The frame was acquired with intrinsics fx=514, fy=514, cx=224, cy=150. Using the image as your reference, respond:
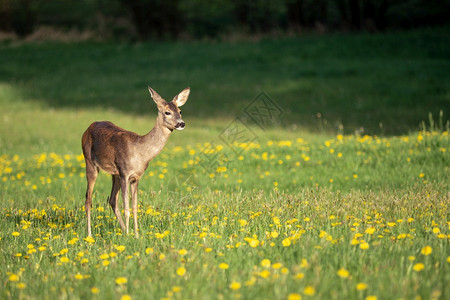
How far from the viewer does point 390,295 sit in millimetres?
3596

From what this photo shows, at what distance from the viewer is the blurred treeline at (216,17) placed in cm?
2802

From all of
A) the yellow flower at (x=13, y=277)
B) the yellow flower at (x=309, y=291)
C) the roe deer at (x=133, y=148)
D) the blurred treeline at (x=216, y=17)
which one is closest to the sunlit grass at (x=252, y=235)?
the yellow flower at (x=309, y=291)

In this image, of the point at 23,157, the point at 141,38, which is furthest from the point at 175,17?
the point at 23,157

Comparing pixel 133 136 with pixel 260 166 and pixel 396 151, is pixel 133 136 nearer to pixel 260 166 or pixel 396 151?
pixel 260 166

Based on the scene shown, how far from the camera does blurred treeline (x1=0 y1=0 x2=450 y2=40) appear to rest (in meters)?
28.0

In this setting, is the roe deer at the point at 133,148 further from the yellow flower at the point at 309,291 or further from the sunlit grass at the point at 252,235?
the yellow flower at the point at 309,291

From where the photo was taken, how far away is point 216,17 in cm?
3775

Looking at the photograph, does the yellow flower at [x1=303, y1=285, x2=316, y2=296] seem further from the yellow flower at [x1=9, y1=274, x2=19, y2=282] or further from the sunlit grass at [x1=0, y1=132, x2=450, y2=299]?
the yellow flower at [x1=9, y1=274, x2=19, y2=282]

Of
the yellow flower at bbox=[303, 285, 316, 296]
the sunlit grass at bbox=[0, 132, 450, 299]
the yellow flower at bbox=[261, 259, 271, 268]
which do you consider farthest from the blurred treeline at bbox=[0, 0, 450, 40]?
the yellow flower at bbox=[303, 285, 316, 296]

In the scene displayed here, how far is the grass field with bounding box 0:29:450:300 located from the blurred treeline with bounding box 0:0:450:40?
506 cm

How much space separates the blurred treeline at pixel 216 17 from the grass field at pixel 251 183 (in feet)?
16.6

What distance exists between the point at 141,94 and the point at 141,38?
12269 millimetres

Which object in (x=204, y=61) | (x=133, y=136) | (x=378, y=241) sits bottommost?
(x=378, y=241)

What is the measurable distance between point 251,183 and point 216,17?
3090 centimetres
